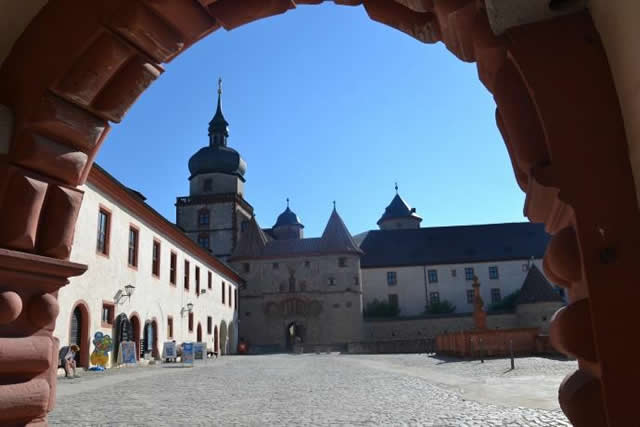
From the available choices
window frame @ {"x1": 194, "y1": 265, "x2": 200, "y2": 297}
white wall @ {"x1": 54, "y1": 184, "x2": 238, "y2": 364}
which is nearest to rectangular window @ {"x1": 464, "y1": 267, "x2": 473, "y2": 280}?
white wall @ {"x1": 54, "y1": 184, "x2": 238, "y2": 364}

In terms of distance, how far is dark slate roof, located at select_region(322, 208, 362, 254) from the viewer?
190ft

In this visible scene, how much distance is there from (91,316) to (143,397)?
9.98m

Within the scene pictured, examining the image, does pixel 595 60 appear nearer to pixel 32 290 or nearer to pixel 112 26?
pixel 112 26

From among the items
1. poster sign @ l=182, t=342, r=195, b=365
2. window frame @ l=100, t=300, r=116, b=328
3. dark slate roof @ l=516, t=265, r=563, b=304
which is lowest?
poster sign @ l=182, t=342, r=195, b=365

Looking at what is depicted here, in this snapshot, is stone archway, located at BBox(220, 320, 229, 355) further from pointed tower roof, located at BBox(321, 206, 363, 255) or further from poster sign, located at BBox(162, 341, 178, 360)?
poster sign, located at BBox(162, 341, 178, 360)

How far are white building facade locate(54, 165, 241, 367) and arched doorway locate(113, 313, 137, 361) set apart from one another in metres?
0.04

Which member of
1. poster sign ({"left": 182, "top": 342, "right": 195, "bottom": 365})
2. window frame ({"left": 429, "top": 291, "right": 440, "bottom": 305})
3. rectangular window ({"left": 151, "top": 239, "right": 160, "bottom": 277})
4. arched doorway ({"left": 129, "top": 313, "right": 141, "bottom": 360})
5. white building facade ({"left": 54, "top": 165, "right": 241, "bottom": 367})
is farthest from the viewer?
window frame ({"left": 429, "top": 291, "right": 440, "bottom": 305})

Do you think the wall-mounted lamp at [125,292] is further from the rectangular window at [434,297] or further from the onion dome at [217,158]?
the rectangular window at [434,297]

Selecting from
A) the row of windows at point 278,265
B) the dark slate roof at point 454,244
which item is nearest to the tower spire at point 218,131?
the row of windows at point 278,265

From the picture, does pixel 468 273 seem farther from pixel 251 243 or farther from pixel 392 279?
pixel 251 243

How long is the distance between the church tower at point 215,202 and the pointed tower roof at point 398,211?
26461 millimetres

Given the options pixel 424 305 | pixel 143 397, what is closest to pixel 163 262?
pixel 143 397

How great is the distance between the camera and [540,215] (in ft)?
8.23

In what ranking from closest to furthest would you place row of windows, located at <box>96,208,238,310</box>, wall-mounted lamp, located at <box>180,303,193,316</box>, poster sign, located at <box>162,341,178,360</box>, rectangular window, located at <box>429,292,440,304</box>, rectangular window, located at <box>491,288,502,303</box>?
row of windows, located at <box>96,208,238,310</box>, poster sign, located at <box>162,341,178,360</box>, wall-mounted lamp, located at <box>180,303,193,316</box>, rectangular window, located at <box>491,288,502,303</box>, rectangular window, located at <box>429,292,440,304</box>
